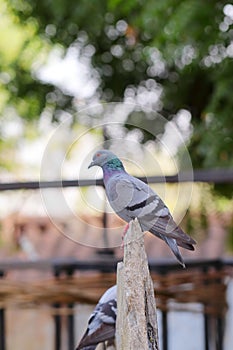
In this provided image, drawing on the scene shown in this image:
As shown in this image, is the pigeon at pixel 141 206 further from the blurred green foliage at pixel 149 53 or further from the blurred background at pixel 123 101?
the blurred green foliage at pixel 149 53

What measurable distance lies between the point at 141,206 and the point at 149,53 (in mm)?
2602

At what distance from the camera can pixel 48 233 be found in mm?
4824

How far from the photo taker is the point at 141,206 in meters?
0.95

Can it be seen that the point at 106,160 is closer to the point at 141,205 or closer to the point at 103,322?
the point at 141,205

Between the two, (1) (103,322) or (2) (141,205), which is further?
(1) (103,322)

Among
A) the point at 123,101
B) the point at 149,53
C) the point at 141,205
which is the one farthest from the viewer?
the point at 123,101

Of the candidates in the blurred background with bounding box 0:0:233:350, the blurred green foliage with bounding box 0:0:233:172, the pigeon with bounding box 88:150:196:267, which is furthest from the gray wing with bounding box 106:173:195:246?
the blurred green foliage with bounding box 0:0:233:172

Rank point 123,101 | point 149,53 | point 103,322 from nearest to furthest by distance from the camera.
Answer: point 103,322
point 149,53
point 123,101

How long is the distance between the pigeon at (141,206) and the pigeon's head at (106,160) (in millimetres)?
11

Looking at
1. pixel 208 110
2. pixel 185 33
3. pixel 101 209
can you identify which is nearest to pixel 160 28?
pixel 185 33

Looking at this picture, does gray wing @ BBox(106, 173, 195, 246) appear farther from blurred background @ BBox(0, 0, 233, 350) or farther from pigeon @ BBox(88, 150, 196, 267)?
blurred background @ BBox(0, 0, 233, 350)

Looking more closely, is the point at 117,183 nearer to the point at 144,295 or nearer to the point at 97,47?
the point at 144,295

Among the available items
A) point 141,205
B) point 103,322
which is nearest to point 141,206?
point 141,205

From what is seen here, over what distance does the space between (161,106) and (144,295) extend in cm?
311
